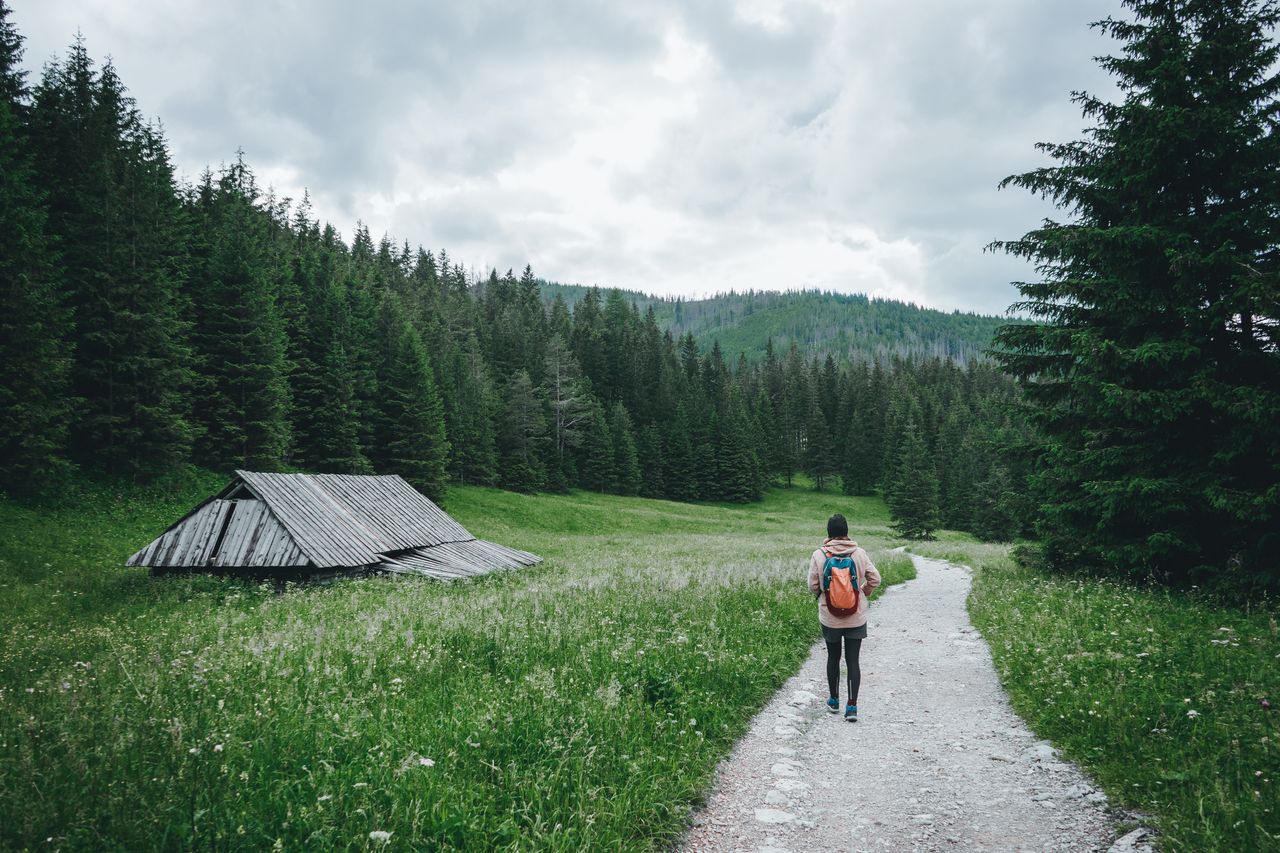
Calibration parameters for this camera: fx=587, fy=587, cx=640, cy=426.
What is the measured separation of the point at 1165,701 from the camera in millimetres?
5875

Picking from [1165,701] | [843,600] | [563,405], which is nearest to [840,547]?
[843,600]

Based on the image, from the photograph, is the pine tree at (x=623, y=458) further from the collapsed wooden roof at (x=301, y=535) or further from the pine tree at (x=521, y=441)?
the collapsed wooden roof at (x=301, y=535)

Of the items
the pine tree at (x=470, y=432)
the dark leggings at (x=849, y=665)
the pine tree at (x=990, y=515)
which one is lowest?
the pine tree at (x=990, y=515)

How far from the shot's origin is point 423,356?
4956cm

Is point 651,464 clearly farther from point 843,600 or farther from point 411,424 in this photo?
point 843,600

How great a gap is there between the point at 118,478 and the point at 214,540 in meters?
17.2

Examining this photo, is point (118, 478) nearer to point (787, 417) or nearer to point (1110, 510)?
point (1110, 510)

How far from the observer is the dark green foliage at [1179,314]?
10711 mm

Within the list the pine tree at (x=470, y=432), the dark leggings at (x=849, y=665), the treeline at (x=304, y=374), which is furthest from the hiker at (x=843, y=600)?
the pine tree at (x=470, y=432)

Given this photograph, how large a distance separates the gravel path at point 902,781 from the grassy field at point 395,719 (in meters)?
0.41

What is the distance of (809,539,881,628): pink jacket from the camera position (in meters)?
7.41

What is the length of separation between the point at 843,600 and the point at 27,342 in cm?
3159

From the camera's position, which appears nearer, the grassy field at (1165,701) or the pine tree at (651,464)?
the grassy field at (1165,701)

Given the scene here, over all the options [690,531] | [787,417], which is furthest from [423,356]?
[787,417]
